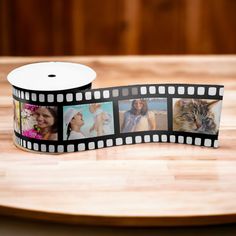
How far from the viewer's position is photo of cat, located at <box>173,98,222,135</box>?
4.87 ft

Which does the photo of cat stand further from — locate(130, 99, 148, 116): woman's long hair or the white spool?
the white spool

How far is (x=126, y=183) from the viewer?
1326 millimetres

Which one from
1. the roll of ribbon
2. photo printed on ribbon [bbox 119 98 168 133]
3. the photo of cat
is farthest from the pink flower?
the photo of cat

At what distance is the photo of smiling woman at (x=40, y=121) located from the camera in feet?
4.70

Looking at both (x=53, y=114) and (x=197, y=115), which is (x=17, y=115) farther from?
(x=197, y=115)

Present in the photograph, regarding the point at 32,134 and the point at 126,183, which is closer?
the point at 126,183

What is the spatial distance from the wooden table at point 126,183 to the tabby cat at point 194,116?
43 mm

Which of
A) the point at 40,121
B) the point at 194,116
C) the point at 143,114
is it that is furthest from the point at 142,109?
the point at 40,121

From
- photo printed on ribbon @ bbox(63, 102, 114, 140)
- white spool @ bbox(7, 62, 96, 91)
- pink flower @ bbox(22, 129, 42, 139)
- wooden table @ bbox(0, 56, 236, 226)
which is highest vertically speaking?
white spool @ bbox(7, 62, 96, 91)

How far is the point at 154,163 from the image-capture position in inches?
55.7

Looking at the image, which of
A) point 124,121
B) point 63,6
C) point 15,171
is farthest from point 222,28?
point 15,171

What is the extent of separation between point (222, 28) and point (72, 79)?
166cm

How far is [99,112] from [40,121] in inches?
5.1

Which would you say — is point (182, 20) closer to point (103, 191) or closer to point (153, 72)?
point (153, 72)
